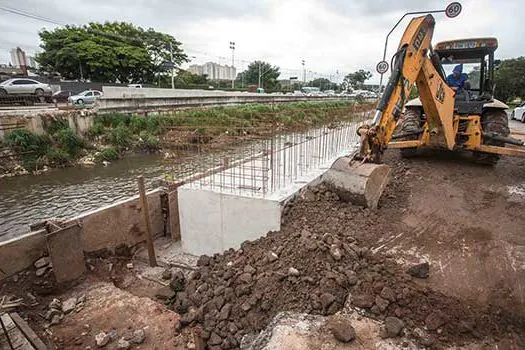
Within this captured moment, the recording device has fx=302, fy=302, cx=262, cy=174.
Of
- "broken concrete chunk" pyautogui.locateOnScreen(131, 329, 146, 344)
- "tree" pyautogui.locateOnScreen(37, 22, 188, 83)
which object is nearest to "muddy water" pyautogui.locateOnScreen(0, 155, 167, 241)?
"broken concrete chunk" pyautogui.locateOnScreen(131, 329, 146, 344)

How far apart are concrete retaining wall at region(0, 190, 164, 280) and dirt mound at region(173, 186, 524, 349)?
6.51ft

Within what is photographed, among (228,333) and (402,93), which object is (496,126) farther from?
(228,333)

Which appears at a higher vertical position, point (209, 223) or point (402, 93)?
point (402, 93)

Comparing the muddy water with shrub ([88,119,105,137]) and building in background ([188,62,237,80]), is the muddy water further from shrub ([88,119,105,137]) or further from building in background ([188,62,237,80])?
building in background ([188,62,237,80])

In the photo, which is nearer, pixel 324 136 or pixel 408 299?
pixel 408 299

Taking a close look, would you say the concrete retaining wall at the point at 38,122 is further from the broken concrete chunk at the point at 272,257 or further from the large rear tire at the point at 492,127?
the large rear tire at the point at 492,127

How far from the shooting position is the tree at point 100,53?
89.2 feet

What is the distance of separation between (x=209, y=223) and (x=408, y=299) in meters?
3.11

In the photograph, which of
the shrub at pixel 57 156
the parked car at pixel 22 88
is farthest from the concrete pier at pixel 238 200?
the parked car at pixel 22 88

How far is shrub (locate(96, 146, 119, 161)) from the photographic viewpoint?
1310 cm

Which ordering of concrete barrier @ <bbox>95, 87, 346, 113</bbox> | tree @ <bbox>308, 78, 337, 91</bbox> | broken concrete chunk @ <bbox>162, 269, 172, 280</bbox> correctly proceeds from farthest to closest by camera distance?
tree @ <bbox>308, 78, 337, 91</bbox>
concrete barrier @ <bbox>95, 87, 346, 113</bbox>
broken concrete chunk @ <bbox>162, 269, 172, 280</bbox>

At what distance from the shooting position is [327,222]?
4027mm

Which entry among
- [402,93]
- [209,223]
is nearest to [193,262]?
[209,223]

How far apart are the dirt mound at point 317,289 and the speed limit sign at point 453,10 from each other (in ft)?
9.65
